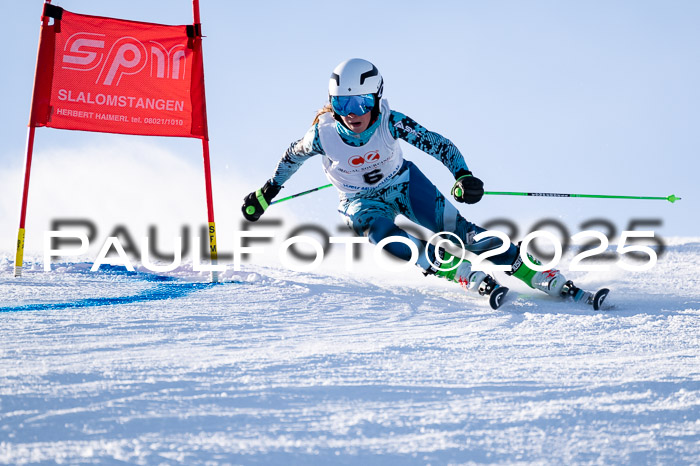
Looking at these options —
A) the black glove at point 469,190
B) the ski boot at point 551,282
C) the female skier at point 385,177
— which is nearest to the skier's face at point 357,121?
the female skier at point 385,177

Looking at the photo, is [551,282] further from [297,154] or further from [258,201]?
[258,201]

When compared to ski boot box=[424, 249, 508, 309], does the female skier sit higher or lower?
higher

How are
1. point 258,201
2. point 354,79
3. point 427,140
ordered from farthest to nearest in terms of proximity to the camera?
point 258,201
point 427,140
point 354,79

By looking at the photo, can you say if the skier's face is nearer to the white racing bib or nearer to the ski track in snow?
the white racing bib

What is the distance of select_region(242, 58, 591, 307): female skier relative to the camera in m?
3.51

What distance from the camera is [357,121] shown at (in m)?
3.52

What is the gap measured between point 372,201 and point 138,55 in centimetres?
219

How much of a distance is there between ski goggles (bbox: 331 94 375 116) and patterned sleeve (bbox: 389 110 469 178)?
0.23 m

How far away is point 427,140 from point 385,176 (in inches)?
12.9

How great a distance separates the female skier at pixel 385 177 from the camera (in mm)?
3512

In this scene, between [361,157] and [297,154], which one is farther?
[297,154]

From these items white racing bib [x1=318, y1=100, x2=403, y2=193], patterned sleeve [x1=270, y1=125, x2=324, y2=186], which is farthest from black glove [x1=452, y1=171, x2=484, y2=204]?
patterned sleeve [x1=270, y1=125, x2=324, y2=186]

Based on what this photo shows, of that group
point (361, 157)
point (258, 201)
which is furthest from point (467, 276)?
point (258, 201)

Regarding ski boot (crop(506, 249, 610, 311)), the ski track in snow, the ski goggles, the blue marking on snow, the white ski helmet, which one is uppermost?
the white ski helmet
